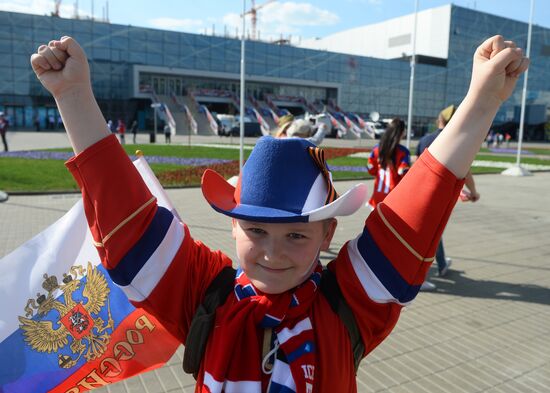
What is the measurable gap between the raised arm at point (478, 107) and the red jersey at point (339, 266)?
0.05 m

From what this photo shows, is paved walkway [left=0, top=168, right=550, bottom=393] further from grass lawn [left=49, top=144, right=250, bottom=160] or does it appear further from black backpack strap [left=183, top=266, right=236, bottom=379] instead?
grass lawn [left=49, top=144, right=250, bottom=160]

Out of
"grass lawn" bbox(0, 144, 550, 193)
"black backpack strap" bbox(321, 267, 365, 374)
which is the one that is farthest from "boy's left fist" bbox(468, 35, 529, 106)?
"grass lawn" bbox(0, 144, 550, 193)

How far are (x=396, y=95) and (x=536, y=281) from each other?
65608 mm

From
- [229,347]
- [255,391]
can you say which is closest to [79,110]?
[229,347]

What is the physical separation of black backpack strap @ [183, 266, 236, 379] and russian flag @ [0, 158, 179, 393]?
50 centimetres

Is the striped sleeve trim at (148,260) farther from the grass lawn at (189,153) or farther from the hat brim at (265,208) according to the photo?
the grass lawn at (189,153)

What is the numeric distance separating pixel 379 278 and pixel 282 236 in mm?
369

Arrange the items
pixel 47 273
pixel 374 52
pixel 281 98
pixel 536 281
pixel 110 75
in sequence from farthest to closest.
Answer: pixel 374 52 → pixel 281 98 → pixel 110 75 → pixel 536 281 → pixel 47 273

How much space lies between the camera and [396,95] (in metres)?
67.9

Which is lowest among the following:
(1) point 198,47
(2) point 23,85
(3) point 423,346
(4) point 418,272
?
(3) point 423,346

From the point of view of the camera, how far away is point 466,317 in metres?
4.79

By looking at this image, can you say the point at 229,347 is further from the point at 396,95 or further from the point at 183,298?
the point at 396,95

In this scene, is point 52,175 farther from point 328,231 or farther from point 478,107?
point 478,107

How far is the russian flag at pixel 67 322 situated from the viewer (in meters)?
1.93
